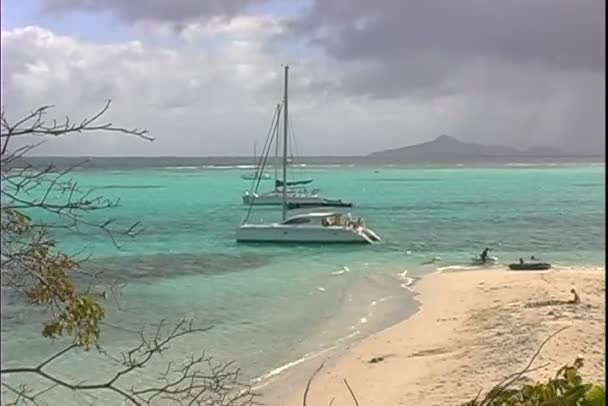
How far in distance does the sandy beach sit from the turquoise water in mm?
993

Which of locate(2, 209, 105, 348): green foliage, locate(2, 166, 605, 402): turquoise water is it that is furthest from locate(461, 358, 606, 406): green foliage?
locate(2, 209, 105, 348): green foliage

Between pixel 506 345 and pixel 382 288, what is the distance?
8.06m

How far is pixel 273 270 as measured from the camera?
2467cm

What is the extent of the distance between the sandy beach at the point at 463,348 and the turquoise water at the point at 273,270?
3.26 ft

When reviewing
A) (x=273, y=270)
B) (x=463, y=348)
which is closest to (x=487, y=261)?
(x=273, y=270)

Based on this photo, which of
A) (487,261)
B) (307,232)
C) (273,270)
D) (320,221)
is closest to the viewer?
(273,270)

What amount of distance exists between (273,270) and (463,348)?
11.7 meters

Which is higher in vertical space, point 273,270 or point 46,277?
point 46,277

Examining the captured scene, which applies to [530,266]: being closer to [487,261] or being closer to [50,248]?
[487,261]

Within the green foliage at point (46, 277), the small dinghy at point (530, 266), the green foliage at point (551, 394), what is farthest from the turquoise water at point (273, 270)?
the small dinghy at point (530, 266)

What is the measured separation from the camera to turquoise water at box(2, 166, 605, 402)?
526 inches

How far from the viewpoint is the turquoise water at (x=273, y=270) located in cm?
1337

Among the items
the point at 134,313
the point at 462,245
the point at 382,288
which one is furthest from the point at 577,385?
the point at 462,245

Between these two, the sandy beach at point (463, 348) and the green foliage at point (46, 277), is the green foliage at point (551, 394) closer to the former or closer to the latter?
the green foliage at point (46, 277)
